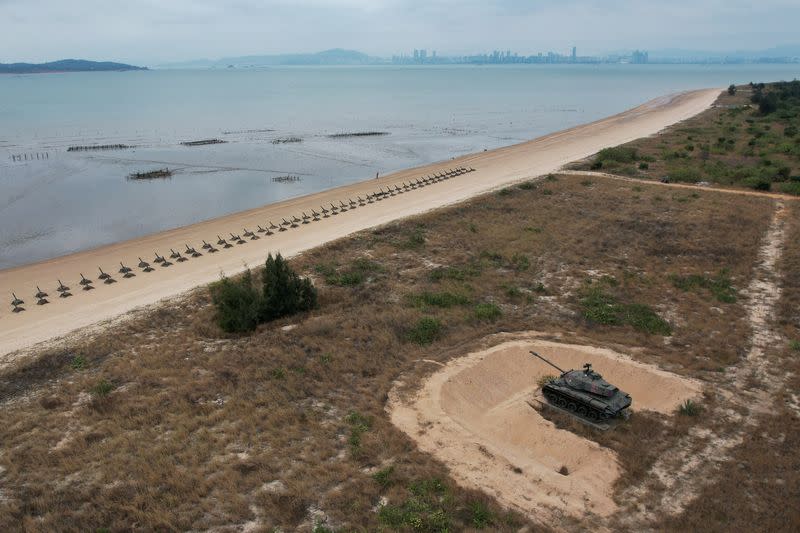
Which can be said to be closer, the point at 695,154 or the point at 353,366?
the point at 353,366

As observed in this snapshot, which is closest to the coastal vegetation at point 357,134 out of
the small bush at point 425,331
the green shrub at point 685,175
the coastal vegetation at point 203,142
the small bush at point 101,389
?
the coastal vegetation at point 203,142

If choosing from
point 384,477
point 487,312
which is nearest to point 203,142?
point 487,312

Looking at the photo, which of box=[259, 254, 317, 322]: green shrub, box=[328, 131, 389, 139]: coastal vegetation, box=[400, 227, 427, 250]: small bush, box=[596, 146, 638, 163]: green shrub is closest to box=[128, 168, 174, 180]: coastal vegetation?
box=[328, 131, 389, 139]: coastal vegetation

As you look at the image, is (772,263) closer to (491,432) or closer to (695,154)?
(491,432)

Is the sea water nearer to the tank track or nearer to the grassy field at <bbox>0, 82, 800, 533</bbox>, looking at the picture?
the grassy field at <bbox>0, 82, 800, 533</bbox>

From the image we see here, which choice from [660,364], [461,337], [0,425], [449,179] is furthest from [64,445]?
[449,179]

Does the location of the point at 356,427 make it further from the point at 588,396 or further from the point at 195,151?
the point at 195,151
